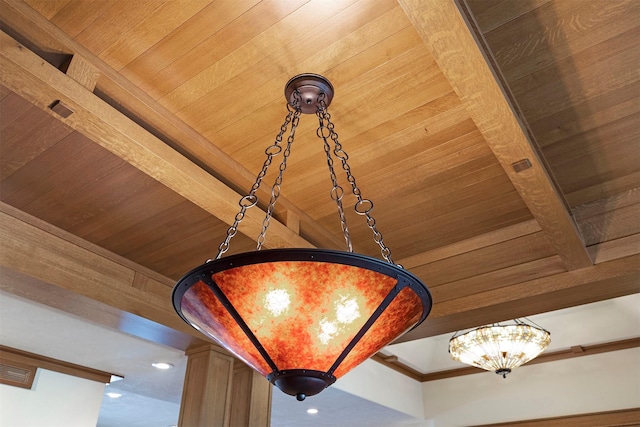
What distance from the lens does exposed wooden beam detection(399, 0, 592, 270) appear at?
1306 millimetres

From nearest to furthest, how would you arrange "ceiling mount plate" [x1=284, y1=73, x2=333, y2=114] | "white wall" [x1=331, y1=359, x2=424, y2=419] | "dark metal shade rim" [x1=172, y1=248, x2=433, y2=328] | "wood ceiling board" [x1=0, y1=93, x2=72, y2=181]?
"dark metal shade rim" [x1=172, y1=248, x2=433, y2=328] < "ceiling mount plate" [x1=284, y1=73, x2=333, y2=114] < "wood ceiling board" [x1=0, y1=93, x2=72, y2=181] < "white wall" [x1=331, y1=359, x2=424, y2=419]

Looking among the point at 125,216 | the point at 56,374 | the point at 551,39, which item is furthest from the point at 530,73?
the point at 56,374

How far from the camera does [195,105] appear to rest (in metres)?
1.90

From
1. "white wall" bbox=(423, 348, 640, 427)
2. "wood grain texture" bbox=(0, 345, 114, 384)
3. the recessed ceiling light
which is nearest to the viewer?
"wood grain texture" bbox=(0, 345, 114, 384)

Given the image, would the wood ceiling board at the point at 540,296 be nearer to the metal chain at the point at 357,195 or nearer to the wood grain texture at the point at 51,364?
the metal chain at the point at 357,195

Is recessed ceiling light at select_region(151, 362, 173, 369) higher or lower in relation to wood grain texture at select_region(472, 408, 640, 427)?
higher

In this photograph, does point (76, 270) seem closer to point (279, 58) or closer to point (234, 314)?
point (279, 58)

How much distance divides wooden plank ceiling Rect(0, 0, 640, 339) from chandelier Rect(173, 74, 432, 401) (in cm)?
73

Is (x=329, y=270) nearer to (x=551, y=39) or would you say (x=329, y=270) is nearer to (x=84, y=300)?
(x=551, y=39)

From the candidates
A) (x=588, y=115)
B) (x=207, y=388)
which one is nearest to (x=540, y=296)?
(x=588, y=115)

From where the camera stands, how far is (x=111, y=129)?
63.6 inches

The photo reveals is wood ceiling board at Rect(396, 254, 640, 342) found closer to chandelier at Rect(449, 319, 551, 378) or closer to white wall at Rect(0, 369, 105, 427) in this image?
chandelier at Rect(449, 319, 551, 378)

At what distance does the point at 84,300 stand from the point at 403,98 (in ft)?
6.01

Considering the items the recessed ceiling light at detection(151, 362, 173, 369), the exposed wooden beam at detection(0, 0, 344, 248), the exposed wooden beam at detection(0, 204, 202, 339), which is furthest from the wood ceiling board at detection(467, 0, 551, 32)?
the recessed ceiling light at detection(151, 362, 173, 369)
